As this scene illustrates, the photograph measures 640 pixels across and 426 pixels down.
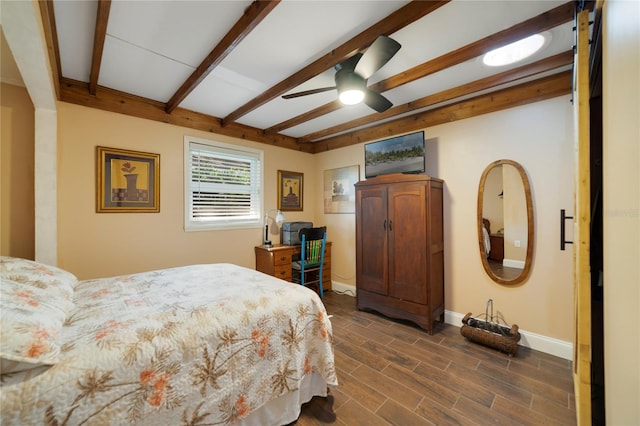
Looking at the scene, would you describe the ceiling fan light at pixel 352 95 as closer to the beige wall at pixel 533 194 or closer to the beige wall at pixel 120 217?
the beige wall at pixel 533 194

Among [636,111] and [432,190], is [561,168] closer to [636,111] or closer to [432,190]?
[432,190]

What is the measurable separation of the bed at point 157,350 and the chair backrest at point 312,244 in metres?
1.66

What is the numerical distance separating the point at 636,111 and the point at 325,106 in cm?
252

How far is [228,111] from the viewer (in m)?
3.10

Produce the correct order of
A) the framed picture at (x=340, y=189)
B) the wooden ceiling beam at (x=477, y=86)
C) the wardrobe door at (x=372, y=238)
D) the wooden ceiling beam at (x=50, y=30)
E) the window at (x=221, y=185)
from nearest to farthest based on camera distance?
the wooden ceiling beam at (x=50, y=30), the wooden ceiling beam at (x=477, y=86), the wardrobe door at (x=372, y=238), the window at (x=221, y=185), the framed picture at (x=340, y=189)

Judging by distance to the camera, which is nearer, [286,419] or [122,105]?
[286,419]

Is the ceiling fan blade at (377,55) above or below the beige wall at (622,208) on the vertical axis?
above

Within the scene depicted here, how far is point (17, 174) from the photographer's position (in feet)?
7.04

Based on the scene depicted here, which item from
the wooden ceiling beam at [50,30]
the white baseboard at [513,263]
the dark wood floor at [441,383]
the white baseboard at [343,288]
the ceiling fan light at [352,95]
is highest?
the wooden ceiling beam at [50,30]

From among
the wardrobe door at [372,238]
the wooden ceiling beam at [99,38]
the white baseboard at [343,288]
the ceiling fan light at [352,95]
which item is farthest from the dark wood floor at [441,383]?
the wooden ceiling beam at [99,38]

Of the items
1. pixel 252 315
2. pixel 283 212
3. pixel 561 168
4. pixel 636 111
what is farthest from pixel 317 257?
pixel 636 111

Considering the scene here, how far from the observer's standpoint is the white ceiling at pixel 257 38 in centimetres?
152

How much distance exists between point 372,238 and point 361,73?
187 cm

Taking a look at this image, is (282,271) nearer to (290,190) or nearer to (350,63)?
(290,190)
